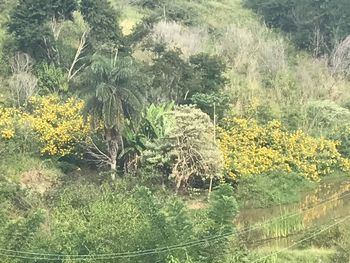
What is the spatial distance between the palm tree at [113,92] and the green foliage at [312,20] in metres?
19.6

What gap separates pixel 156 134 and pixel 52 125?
4.21m

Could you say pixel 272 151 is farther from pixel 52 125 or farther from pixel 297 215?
pixel 52 125

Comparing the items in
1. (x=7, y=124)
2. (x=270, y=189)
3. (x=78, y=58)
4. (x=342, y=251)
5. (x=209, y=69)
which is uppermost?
(x=209, y=69)

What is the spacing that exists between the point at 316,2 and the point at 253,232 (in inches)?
1038

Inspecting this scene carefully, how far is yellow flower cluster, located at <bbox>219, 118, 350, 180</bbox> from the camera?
2508 cm

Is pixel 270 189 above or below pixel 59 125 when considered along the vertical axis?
below

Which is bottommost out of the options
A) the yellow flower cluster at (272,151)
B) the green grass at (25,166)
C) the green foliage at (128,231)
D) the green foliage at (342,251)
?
the green grass at (25,166)

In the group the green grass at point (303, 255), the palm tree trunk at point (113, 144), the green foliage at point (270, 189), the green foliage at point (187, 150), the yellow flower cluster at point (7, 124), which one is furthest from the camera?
the yellow flower cluster at point (7, 124)

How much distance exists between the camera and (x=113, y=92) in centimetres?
2292

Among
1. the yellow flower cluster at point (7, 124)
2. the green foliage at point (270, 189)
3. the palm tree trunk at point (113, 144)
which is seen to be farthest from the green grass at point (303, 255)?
the yellow flower cluster at point (7, 124)

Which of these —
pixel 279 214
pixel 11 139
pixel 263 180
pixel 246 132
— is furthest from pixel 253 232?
pixel 11 139

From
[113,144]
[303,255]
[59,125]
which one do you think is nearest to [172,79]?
[113,144]

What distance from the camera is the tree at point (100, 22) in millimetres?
32625

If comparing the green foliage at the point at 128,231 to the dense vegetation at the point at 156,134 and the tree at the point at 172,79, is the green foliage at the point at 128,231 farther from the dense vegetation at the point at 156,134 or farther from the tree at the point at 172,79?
the tree at the point at 172,79
